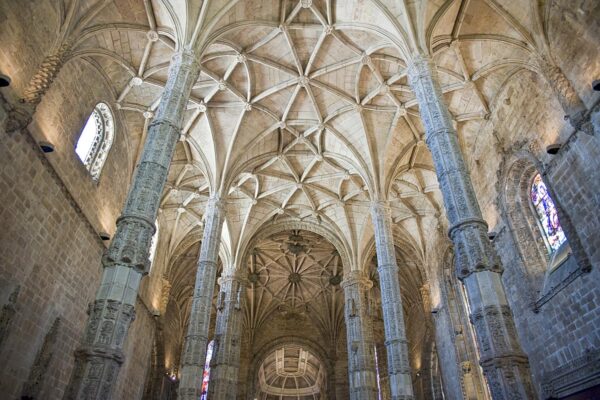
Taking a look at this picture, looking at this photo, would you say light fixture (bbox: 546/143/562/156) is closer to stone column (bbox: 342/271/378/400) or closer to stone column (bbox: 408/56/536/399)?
stone column (bbox: 408/56/536/399)

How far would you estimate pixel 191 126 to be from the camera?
1973cm

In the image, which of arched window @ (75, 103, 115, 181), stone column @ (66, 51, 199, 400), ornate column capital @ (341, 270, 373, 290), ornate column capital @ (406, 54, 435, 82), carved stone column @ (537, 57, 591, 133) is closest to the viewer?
stone column @ (66, 51, 199, 400)

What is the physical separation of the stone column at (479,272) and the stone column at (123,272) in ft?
21.3

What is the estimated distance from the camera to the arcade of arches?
10539 millimetres

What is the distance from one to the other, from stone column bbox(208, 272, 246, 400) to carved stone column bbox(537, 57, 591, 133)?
16.6m

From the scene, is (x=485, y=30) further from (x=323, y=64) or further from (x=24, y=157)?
(x=24, y=157)

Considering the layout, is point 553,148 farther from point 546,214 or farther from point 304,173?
point 304,173

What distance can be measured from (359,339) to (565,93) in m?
13.9

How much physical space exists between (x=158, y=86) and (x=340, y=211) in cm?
1235

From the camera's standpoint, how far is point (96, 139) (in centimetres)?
1681

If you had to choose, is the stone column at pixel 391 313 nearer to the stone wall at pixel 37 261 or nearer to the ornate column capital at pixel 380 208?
Answer: the ornate column capital at pixel 380 208

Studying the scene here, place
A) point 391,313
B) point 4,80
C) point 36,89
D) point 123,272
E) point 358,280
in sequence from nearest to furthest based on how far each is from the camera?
point 123,272 < point 4,80 < point 36,89 < point 391,313 < point 358,280

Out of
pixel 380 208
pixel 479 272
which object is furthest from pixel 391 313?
pixel 479 272

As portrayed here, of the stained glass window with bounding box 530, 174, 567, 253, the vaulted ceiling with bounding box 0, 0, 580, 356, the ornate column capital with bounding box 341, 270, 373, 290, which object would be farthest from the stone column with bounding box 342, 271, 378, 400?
the stained glass window with bounding box 530, 174, 567, 253
